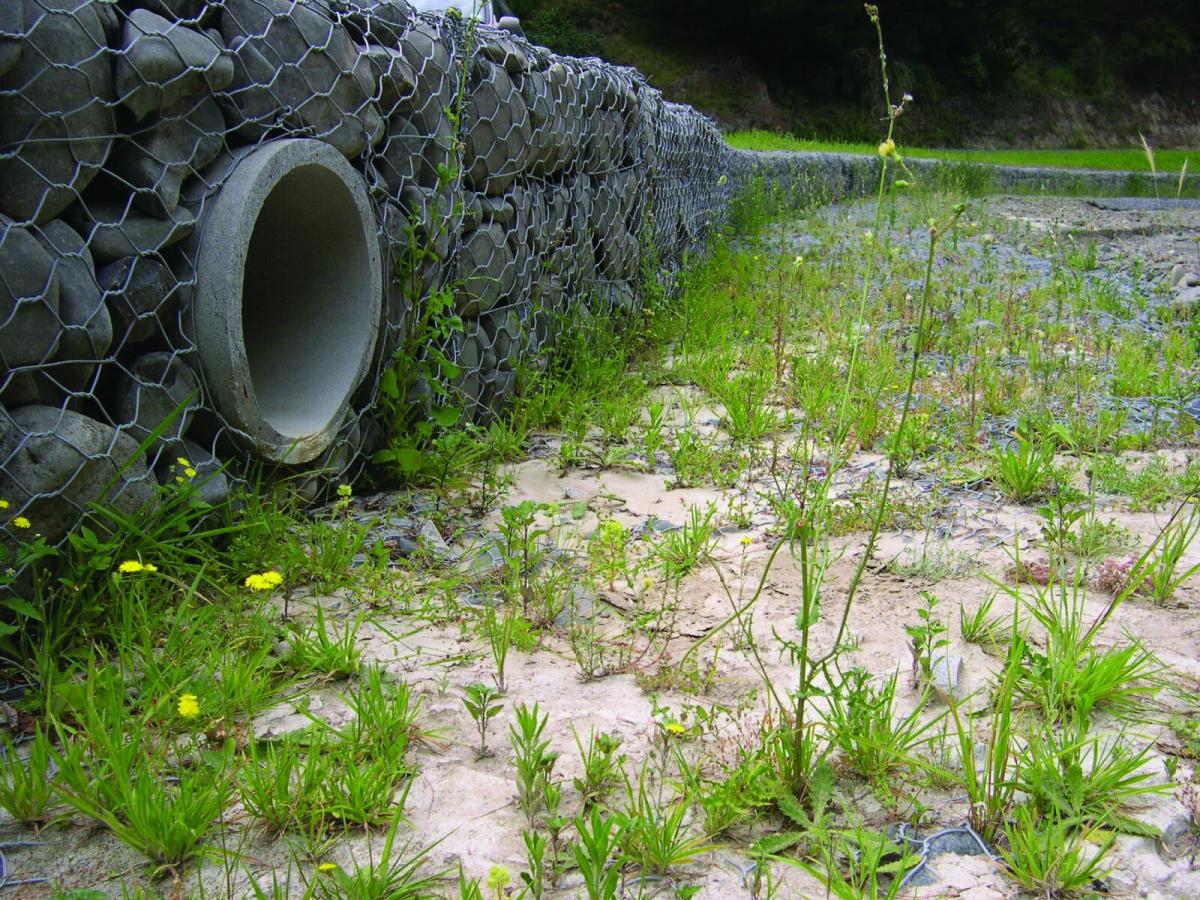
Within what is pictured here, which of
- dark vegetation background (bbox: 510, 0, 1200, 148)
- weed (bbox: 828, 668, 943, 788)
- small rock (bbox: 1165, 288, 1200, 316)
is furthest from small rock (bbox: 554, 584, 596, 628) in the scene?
dark vegetation background (bbox: 510, 0, 1200, 148)

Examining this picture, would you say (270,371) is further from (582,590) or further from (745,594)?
(745,594)

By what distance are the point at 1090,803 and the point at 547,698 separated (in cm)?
98

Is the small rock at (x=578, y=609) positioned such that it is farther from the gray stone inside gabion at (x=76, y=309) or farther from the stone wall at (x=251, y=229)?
the gray stone inside gabion at (x=76, y=309)

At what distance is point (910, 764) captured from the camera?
165cm

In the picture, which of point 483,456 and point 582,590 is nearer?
point 582,590

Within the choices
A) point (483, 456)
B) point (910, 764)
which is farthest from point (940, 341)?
point (910, 764)

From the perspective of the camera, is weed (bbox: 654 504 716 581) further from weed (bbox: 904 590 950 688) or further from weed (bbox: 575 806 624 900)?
weed (bbox: 575 806 624 900)

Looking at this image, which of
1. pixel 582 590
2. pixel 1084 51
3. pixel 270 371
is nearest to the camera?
pixel 582 590

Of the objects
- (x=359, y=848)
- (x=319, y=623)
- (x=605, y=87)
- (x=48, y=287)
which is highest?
(x=605, y=87)

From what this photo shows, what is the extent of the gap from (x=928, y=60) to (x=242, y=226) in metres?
22.2

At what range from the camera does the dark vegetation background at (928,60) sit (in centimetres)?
1922

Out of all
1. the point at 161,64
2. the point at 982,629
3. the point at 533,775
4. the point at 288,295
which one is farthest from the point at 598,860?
the point at 288,295

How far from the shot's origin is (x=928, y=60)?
21266 millimetres

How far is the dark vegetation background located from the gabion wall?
14862 mm
